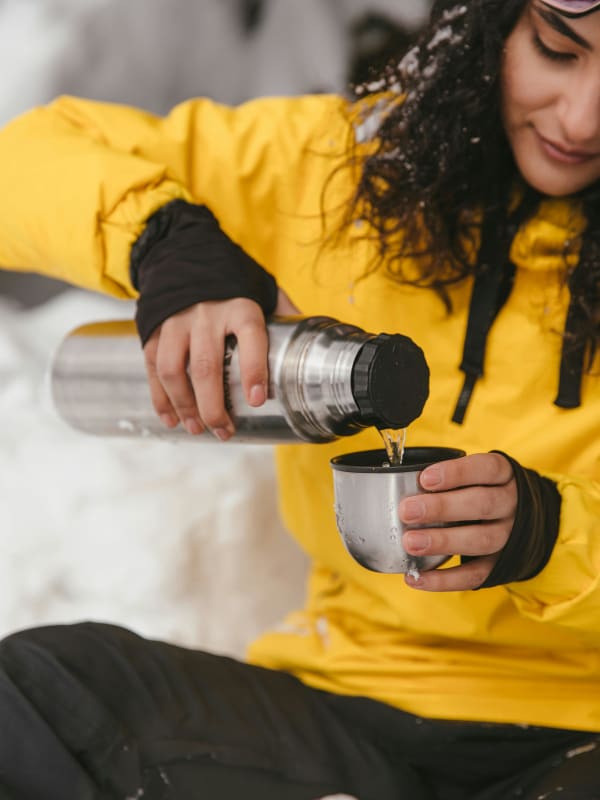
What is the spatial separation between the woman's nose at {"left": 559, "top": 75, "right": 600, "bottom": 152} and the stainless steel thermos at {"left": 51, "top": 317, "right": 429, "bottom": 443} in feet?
0.83

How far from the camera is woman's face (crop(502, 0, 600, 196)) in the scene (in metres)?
0.81

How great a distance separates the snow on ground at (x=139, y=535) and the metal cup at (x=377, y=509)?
689mm

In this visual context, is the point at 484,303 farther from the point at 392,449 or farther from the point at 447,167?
the point at 392,449

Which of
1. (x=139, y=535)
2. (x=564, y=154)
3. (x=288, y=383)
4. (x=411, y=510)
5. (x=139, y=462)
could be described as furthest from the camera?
(x=139, y=462)

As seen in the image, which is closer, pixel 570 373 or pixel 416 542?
pixel 416 542

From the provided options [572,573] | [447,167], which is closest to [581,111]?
[447,167]

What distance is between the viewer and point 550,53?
32.8 inches

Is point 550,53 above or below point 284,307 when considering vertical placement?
above

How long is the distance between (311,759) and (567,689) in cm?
25

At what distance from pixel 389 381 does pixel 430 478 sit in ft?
0.23

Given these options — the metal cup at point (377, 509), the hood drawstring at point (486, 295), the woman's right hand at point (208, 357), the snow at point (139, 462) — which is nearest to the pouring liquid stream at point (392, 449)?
the metal cup at point (377, 509)

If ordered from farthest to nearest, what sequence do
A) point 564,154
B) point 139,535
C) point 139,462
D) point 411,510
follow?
1. point 139,462
2. point 139,535
3. point 564,154
4. point 411,510

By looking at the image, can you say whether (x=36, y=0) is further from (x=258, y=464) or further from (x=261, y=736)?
(x=261, y=736)

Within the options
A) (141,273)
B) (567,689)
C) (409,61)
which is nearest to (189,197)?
(141,273)
